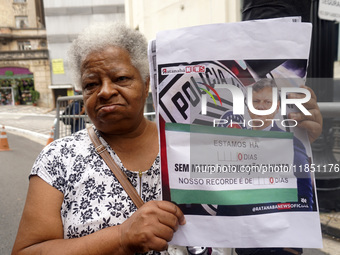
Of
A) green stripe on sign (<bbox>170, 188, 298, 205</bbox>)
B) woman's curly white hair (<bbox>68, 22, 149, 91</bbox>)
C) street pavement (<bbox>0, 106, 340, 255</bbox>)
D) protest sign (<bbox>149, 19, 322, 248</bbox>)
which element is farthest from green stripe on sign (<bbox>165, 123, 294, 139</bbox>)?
street pavement (<bbox>0, 106, 340, 255</bbox>)

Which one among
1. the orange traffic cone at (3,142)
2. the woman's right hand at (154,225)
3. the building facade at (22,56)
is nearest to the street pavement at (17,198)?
the orange traffic cone at (3,142)

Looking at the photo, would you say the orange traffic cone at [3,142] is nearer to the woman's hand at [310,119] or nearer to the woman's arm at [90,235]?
the woman's arm at [90,235]

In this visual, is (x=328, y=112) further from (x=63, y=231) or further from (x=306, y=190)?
(x=63, y=231)

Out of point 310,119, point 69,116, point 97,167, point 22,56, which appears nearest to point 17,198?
point 69,116

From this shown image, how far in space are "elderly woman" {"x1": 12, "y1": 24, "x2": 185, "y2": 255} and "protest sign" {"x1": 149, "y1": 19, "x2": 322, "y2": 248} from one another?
0.31 metres

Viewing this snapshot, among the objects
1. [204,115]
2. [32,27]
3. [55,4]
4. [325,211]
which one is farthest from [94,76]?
[32,27]

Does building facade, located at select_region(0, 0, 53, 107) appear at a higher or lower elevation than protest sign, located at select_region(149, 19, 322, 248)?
higher

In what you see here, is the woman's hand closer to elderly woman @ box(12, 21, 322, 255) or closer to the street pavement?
elderly woman @ box(12, 21, 322, 255)

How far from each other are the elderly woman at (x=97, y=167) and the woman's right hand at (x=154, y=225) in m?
0.06

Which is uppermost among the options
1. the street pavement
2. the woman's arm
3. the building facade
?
the building facade

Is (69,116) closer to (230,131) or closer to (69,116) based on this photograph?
(69,116)

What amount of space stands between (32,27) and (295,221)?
3146 cm

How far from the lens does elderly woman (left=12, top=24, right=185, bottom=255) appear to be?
3.60 feet

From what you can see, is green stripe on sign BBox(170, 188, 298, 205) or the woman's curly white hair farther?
the woman's curly white hair
